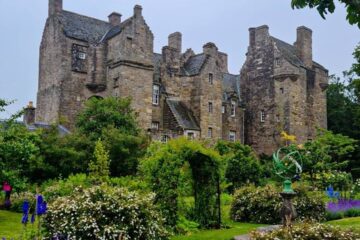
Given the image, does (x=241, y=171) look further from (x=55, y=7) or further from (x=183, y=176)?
(x=55, y=7)

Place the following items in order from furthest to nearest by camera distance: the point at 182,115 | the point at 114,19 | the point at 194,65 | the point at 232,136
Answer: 1. the point at 232,136
2. the point at 194,65
3. the point at 114,19
4. the point at 182,115

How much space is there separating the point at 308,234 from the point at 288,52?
136ft

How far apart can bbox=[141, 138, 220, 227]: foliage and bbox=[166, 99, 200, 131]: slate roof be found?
23.6 metres

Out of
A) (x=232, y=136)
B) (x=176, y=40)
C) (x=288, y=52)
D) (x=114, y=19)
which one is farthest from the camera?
(x=288, y=52)

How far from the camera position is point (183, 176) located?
56.3ft

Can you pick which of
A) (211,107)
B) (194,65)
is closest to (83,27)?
(194,65)

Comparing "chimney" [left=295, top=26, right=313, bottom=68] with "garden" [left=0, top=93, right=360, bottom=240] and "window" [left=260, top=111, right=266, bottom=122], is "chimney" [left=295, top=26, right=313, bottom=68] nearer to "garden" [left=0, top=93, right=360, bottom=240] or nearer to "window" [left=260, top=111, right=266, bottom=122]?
"window" [left=260, top=111, right=266, bottom=122]

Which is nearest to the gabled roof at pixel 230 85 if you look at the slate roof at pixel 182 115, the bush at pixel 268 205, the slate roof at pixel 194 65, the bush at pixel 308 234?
the slate roof at pixel 194 65

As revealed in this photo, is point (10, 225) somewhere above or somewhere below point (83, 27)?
below

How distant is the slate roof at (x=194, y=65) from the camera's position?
149 ft

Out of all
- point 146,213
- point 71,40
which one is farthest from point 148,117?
point 146,213

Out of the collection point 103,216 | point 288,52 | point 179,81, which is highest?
point 288,52

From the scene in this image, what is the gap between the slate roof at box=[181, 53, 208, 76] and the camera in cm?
4553

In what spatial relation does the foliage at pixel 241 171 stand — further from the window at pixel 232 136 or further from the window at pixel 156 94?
the window at pixel 232 136
